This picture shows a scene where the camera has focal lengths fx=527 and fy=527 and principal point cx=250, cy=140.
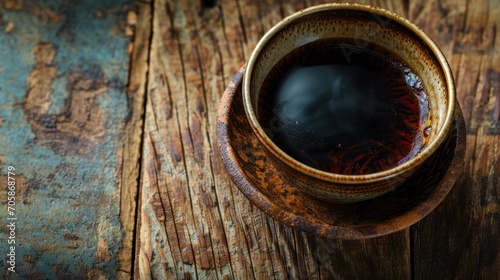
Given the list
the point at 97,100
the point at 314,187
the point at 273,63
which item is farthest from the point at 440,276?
the point at 97,100

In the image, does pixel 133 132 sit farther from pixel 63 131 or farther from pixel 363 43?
pixel 363 43

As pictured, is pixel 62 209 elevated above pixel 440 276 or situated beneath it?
elevated above

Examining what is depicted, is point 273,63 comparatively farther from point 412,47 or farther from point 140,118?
point 140,118

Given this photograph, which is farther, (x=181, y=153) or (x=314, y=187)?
(x=181, y=153)

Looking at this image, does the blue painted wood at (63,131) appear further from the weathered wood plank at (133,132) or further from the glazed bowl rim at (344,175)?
the glazed bowl rim at (344,175)

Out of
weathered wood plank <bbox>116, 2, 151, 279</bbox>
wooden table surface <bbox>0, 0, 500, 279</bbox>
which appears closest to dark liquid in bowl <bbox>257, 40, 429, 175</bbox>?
wooden table surface <bbox>0, 0, 500, 279</bbox>

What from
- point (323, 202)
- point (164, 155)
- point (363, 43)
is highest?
point (363, 43)

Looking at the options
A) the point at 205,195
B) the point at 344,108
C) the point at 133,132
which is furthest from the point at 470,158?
the point at 133,132
